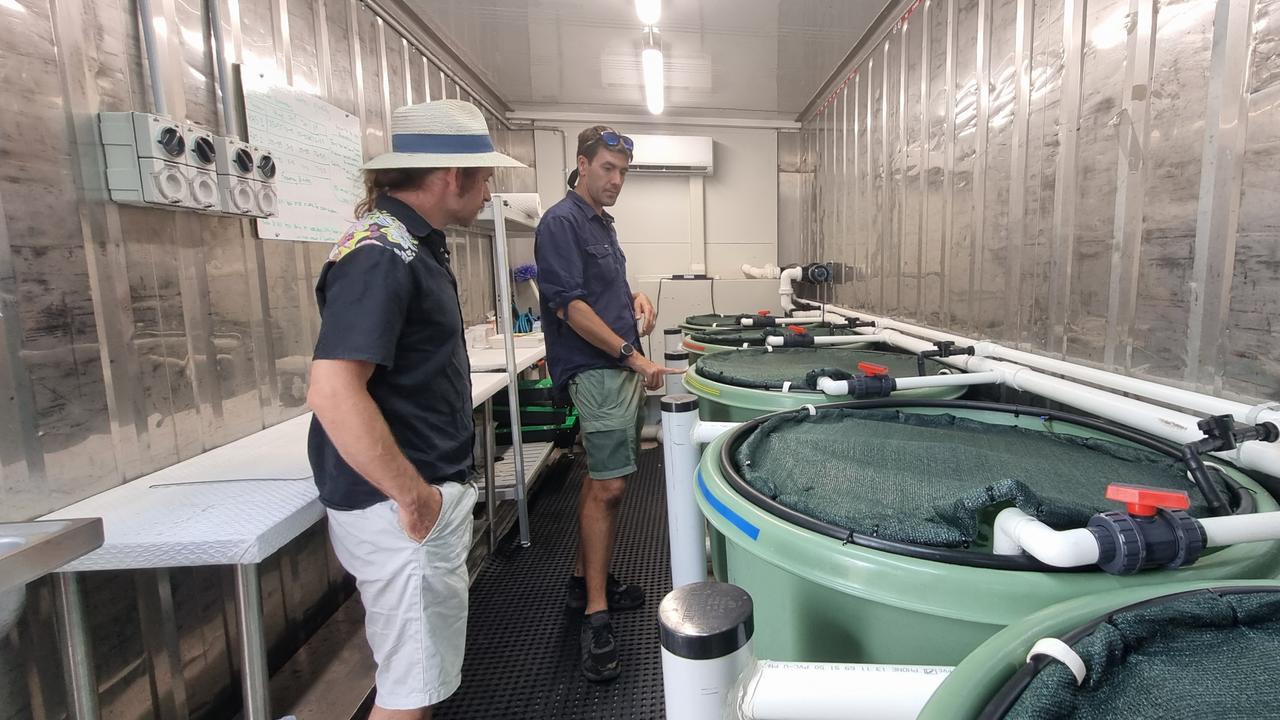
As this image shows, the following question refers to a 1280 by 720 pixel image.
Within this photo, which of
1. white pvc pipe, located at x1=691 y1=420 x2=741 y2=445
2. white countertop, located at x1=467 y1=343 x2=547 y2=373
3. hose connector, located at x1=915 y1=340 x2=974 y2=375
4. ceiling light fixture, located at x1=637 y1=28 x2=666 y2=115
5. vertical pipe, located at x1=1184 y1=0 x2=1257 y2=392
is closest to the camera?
vertical pipe, located at x1=1184 y1=0 x2=1257 y2=392

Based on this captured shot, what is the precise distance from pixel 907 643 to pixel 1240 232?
3.41 ft

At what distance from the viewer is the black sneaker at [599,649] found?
160cm

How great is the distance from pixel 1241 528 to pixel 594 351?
1.44 metres

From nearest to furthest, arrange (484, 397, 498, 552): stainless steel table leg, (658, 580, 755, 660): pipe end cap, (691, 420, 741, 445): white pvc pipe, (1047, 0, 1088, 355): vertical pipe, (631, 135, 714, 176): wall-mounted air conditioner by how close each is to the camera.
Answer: (658, 580, 755, 660): pipe end cap
(691, 420, 741, 445): white pvc pipe
(1047, 0, 1088, 355): vertical pipe
(484, 397, 498, 552): stainless steel table leg
(631, 135, 714, 176): wall-mounted air conditioner

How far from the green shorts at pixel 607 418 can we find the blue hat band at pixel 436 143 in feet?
2.66

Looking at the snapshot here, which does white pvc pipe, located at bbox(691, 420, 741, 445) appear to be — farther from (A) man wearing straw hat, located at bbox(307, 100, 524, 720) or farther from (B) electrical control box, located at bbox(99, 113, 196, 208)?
(B) electrical control box, located at bbox(99, 113, 196, 208)

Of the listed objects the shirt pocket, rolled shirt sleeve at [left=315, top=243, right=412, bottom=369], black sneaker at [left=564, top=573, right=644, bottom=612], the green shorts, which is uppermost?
the shirt pocket

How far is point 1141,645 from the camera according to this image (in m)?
0.48

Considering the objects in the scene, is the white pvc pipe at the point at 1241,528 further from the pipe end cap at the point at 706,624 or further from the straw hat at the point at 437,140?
the straw hat at the point at 437,140

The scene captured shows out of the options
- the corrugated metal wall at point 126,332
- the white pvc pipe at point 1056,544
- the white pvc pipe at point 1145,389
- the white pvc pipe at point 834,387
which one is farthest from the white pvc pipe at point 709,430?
the corrugated metal wall at point 126,332

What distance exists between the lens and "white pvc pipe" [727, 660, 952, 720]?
0.49 m

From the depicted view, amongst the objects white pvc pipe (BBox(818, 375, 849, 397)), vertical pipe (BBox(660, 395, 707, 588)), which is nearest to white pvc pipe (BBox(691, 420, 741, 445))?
vertical pipe (BBox(660, 395, 707, 588))

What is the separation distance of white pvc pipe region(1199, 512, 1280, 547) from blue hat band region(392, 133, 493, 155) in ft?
4.07

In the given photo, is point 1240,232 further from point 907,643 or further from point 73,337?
point 73,337
